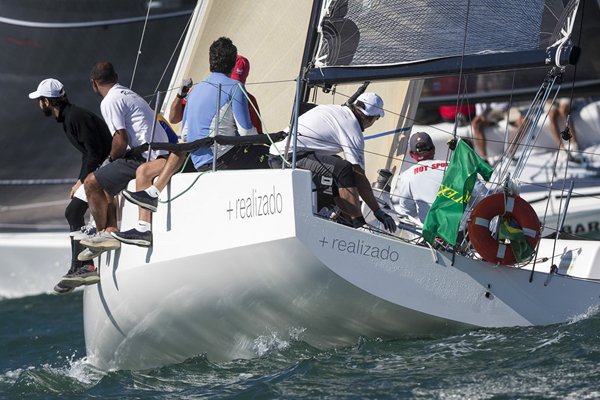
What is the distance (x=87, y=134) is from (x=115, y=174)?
0.29 meters

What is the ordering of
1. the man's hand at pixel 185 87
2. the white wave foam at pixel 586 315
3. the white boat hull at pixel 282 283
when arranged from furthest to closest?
1. the man's hand at pixel 185 87
2. the white wave foam at pixel 586 315
3. the white boat hull at pixel 282 283

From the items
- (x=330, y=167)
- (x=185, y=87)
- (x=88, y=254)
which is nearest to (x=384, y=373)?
(x=330, y=167)

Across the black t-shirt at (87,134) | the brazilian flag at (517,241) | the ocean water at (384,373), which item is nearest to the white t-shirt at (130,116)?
the black t-shirt at (87,134)

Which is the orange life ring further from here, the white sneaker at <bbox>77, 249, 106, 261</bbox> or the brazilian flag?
the white sneaker at <bbox>77, 249, 106, 261</bbox>

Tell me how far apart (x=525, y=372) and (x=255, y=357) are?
4.44ft

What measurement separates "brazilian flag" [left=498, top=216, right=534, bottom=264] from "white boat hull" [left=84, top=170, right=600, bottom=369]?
0.44ft

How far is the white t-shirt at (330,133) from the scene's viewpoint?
385cm

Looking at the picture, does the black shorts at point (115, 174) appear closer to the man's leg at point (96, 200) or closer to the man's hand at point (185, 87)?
the man's leg at point (96, 200)

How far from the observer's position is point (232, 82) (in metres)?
3.86

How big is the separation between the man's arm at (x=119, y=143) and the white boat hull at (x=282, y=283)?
32 centimetres

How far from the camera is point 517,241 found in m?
3.69

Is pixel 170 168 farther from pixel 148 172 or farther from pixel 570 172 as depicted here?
pixel 570 172

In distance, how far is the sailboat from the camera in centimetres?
330

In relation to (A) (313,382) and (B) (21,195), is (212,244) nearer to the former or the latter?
(A) (313,382)
